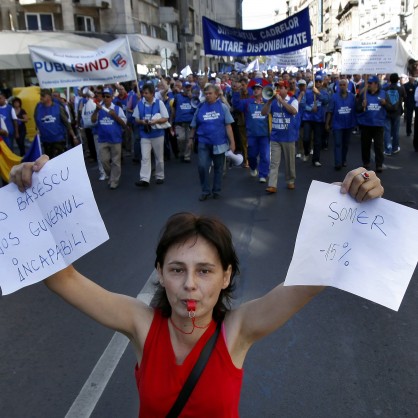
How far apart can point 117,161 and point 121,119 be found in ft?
2.74

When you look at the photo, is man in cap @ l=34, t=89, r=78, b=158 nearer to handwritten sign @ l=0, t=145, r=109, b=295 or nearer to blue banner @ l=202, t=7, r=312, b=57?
blue banner @ l=202, t=7, r=312, b=57

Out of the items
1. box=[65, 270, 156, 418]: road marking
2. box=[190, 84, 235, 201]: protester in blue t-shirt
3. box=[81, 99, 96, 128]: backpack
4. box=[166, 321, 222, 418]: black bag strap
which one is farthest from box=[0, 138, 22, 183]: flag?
box=[166, 321, 222, 418]: black bag strap

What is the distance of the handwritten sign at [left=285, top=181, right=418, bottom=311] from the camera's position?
1.71m

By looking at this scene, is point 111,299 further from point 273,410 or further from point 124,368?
point 124,368

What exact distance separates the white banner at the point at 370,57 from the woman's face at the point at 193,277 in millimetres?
12421

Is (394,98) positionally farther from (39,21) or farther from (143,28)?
(143,28)

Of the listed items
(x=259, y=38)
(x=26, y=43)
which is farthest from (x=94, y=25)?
(x=259, y=38)

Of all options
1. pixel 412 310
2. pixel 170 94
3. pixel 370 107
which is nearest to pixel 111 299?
pixel 412 310

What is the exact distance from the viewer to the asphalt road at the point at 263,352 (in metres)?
3.46

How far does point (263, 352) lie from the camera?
13.4 feet

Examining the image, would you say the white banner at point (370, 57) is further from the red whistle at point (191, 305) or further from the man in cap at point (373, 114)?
the red whistle at point (191, 305)

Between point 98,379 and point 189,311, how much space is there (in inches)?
87.0

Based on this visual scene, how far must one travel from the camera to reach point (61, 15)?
34594 mm

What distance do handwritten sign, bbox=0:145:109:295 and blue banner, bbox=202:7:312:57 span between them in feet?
38.9
